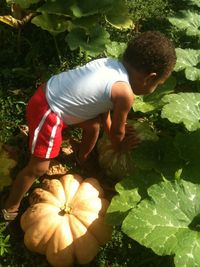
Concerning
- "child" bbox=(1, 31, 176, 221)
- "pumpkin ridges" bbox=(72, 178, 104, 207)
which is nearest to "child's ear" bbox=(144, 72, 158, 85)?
"child" bbox=(1, 31, 176, 221)

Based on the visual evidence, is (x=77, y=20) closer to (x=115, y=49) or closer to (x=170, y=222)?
(x=115, y=49)

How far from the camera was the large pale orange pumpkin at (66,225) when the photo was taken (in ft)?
10.9

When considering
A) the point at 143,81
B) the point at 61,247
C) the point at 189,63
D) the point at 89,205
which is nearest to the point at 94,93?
the point at 143,81

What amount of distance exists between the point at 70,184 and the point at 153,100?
1.06 m

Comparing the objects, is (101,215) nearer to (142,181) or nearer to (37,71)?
(142,181)

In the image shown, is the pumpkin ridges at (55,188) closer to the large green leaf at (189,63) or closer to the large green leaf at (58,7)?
the large green leaf at (189,63)

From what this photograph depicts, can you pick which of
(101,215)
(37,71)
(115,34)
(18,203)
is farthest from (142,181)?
(115,34)

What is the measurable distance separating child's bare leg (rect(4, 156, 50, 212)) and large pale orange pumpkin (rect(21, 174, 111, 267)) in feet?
0.36

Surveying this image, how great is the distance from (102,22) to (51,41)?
64 centimetres

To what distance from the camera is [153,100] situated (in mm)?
4184

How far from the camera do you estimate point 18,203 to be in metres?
3.62

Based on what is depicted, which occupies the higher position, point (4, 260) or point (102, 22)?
point (102, 22)

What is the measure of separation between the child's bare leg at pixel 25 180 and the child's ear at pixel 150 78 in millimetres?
832

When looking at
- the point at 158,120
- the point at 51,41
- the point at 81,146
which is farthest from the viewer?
the point at 51,41
